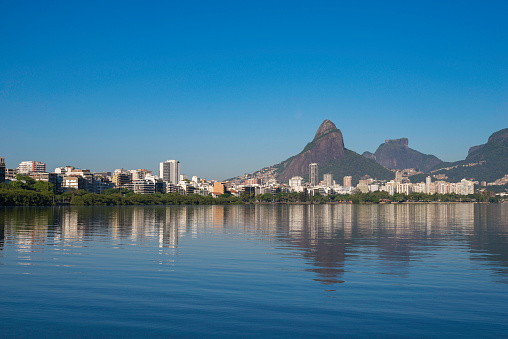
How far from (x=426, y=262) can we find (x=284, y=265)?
6.86 m

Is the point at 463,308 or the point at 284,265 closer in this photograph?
the point at 463,308

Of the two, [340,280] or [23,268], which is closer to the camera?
[340,280]

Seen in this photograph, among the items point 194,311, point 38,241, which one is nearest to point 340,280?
point 194,311

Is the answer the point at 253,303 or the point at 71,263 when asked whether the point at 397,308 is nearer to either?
the point at 253,303

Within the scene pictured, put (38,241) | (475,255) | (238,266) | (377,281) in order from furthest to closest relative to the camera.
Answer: (38,241) → (475,255) → (238,266) → (377,281)

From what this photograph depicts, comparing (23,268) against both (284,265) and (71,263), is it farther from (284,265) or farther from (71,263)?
(284,265)

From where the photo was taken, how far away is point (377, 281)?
17578 mm

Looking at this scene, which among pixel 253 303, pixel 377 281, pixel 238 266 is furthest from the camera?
pixel 238 266

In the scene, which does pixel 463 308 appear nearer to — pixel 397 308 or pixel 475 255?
pixel 397 308

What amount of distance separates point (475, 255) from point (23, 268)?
2208 cm

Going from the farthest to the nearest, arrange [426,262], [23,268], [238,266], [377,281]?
[426,262], [238,266], [23,268], [377,281]

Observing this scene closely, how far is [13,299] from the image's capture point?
1417 cm

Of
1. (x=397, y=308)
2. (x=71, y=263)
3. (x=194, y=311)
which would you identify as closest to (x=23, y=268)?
(x=71, y=263)

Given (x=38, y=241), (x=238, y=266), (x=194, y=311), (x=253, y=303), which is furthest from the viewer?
(x=38, y=241)
